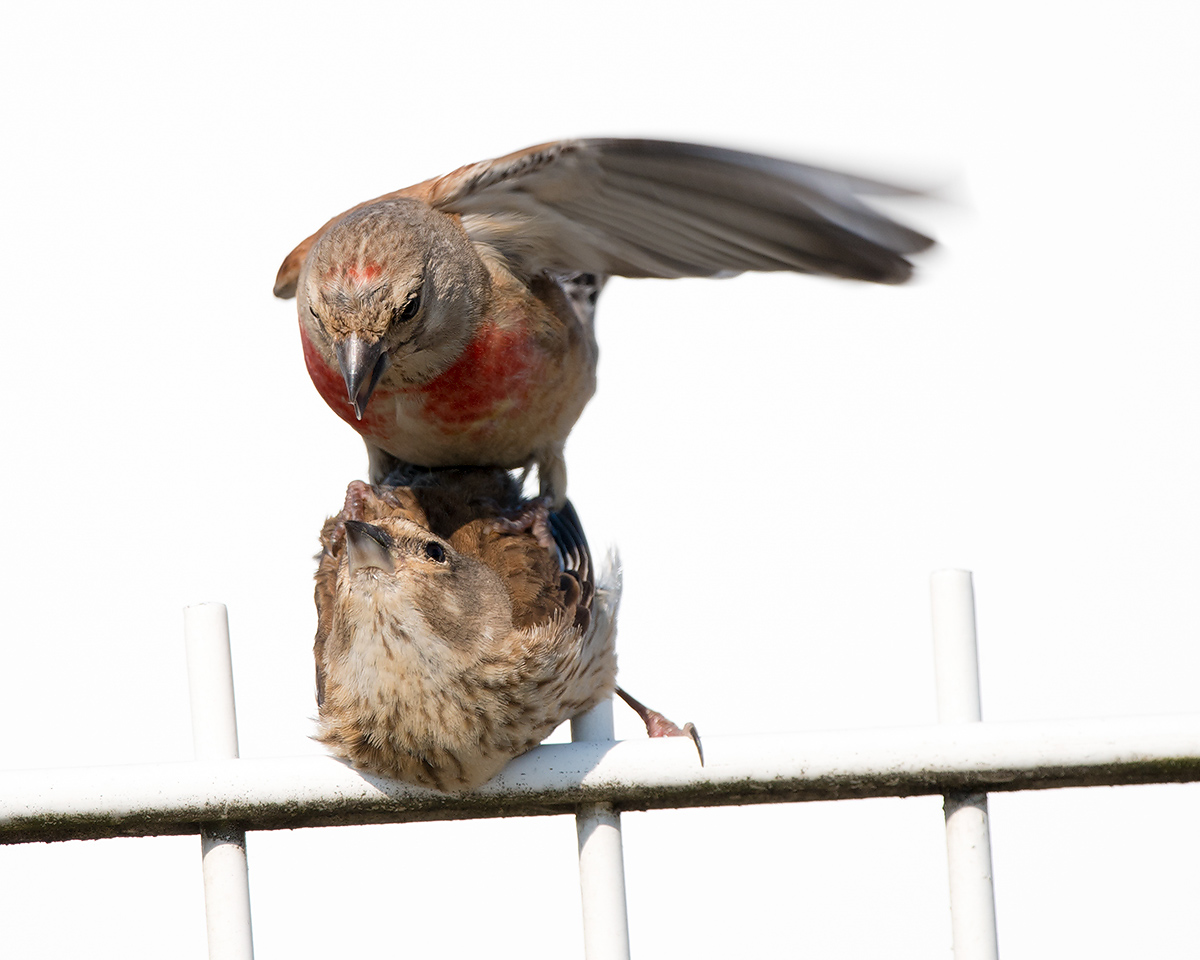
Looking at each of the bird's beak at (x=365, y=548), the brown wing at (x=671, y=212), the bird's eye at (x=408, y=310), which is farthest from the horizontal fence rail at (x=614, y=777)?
the brown wing at (x=671, y=212)

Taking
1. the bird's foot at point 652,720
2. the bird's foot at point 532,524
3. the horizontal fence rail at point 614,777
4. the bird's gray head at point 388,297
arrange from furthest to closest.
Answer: the bird's foot at point 652,720
the bird's foot at point 532,524
the bird's gray head at point 388,297
the horizontal fence rail at point 614,777

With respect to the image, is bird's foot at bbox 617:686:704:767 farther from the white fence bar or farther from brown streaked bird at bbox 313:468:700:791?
the white fence bar

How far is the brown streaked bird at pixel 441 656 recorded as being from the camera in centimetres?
214

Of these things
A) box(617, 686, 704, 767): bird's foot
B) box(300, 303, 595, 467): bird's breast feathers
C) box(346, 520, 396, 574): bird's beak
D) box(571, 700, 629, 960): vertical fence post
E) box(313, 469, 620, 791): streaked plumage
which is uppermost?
box(300, 303, 595, 467): bird's breast feathers

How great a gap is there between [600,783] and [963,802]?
28.4 inches

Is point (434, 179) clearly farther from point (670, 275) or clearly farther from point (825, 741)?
point (825, 741)

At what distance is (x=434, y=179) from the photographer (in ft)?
9.83

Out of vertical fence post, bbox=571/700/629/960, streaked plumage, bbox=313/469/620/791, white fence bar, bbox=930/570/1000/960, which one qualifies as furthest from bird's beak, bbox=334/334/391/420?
white fence bar, bbox=930/570/1000/960

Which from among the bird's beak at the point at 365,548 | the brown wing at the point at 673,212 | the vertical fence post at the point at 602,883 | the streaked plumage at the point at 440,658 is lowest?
the vertical fence post at the point at 602,883

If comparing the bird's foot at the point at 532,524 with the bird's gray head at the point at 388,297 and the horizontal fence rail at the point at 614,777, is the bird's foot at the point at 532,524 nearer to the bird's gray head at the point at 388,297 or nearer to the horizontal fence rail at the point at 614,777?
the bird's gray head at the point at 388,297

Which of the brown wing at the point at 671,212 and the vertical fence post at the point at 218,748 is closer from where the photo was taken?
the vertical fence post at the point at 218,748

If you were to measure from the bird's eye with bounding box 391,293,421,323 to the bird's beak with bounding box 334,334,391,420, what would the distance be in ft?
0.21

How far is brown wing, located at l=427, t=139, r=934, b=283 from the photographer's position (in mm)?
2584

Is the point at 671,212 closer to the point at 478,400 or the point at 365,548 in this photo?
the point at 478,400
